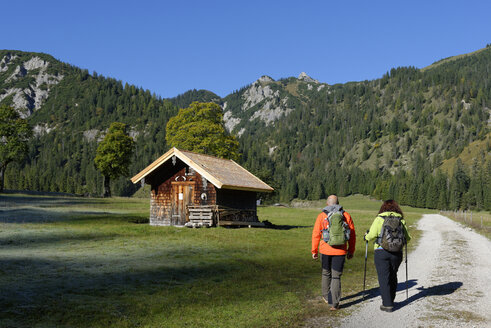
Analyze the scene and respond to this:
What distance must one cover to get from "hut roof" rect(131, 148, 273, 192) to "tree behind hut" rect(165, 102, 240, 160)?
23.1 metres

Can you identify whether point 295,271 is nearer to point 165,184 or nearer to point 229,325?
point 229,325

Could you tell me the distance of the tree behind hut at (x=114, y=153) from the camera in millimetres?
74688

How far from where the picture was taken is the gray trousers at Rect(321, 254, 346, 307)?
8.89 meters

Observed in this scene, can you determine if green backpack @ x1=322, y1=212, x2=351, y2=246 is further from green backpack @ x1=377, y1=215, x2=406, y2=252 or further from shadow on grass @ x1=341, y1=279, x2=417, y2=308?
shadow on grass @ x1=341, y1=279, x2=417, y2=308

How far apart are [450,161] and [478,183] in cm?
6819

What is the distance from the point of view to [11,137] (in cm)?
6331

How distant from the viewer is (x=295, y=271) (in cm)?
1405

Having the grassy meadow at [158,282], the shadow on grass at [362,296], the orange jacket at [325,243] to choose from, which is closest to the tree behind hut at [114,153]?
the grassy meadow at [158,282]

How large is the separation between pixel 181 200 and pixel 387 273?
23470mm

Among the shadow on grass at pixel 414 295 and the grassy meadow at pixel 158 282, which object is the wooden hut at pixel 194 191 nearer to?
the grassy meadow at pixel 158 282

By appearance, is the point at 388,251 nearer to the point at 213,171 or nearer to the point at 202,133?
the point at 213,171

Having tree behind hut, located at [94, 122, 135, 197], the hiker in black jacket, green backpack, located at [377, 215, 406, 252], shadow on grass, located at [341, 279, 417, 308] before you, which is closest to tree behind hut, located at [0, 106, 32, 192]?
tree behind hut, located at [94, 122, 135, 197]

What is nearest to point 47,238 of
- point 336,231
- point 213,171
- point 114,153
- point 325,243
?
point 213,171

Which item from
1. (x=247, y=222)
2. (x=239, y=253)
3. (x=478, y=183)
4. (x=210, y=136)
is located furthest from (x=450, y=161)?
(x=239, y=253)
